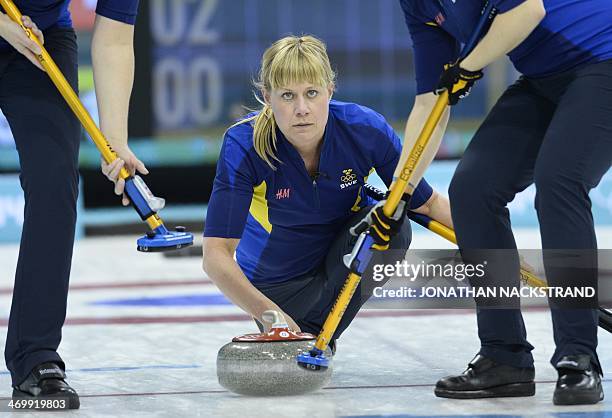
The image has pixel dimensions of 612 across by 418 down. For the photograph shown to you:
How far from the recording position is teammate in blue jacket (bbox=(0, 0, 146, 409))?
3051mm

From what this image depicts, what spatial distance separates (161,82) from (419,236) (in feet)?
8.00

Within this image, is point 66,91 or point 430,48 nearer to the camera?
point 66,91

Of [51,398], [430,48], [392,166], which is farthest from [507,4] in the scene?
[51,398]

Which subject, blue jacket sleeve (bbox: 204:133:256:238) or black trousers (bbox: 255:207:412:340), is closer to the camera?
blue jacket sleeve (bbox: 204:133:256:238)

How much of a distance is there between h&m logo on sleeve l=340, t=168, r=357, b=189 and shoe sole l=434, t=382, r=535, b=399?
736 mm

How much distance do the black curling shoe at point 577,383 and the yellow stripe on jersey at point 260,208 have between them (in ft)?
3.44

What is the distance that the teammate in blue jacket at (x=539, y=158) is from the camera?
116 inches

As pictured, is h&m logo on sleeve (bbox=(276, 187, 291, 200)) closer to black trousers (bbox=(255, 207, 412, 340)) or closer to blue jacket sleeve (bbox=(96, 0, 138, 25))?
black trousers (bbox=(255, 207, 412, 340))

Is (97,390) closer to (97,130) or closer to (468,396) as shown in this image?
(97,130)

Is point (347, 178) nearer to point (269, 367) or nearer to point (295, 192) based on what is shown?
point (295, 192)

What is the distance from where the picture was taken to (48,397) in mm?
2994

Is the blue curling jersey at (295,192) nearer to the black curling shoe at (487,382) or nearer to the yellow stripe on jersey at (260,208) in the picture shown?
the yellow stripe on jersey at (260,208)

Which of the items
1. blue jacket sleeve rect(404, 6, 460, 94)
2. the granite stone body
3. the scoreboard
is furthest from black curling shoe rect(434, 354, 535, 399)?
the scoreboard

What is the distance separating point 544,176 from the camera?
2959 millimetres
